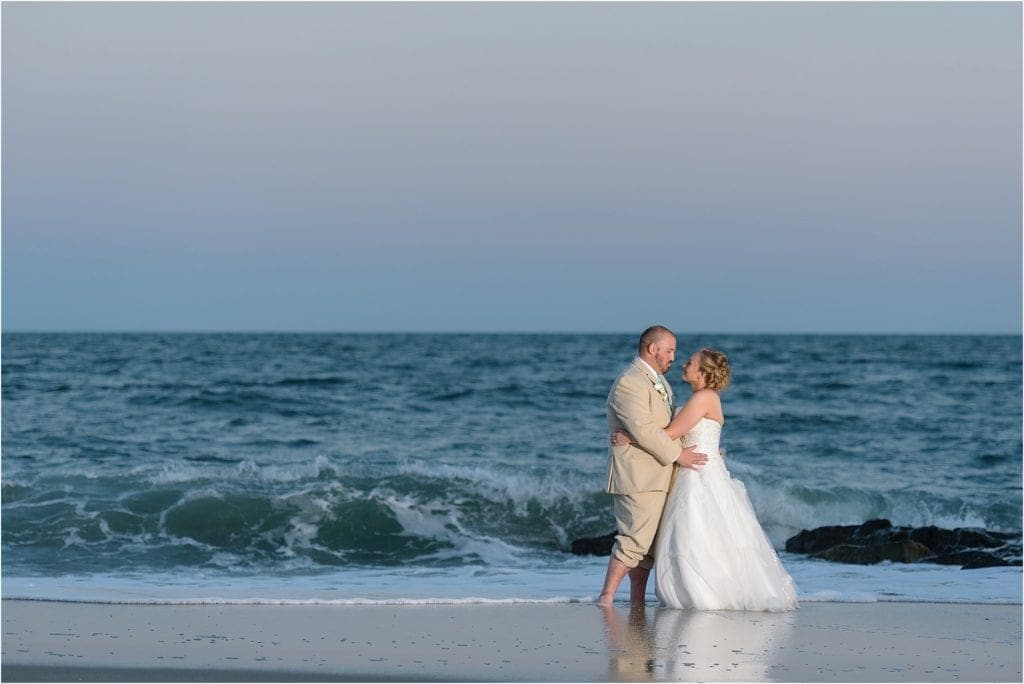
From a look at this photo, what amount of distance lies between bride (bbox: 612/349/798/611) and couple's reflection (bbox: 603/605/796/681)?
0.11 meters

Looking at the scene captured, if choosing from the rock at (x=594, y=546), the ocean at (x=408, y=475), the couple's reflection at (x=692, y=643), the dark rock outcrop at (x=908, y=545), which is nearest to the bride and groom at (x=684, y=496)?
the couple's reflection at (x=692, y=643)

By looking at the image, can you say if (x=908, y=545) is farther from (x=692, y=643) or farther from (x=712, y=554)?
(x=692, y=643)

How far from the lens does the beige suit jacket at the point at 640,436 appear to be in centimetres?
774

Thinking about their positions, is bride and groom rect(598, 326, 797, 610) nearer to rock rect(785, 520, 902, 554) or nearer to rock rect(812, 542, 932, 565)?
rock rect(812, 542, 932, 565)

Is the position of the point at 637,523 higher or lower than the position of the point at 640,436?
lower

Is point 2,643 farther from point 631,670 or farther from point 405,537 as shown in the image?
point 405,537

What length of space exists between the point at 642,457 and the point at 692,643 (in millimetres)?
1534

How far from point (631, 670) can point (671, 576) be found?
189 cm

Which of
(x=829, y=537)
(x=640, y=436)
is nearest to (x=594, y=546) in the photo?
(x=829, y=537)

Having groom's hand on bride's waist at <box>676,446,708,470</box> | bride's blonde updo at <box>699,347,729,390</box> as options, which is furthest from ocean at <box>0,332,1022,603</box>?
bride's blonde updo at <box>699,347,729,390</box>

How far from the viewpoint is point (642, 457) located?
7.93 meters

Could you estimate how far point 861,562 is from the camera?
11180 mm

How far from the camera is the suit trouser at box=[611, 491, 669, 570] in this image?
7.98m

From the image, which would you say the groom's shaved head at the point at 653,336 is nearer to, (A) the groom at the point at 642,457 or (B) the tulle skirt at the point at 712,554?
(A) the groom at the point at 642,457
